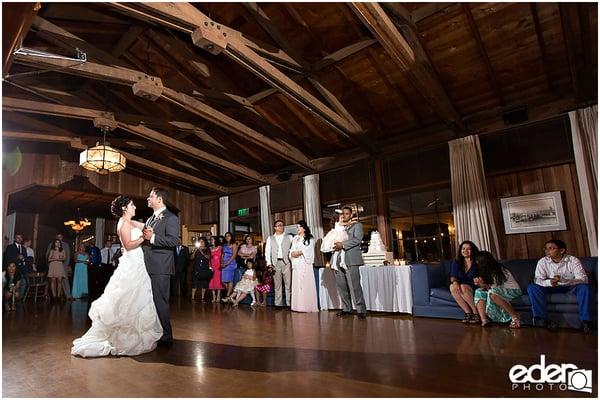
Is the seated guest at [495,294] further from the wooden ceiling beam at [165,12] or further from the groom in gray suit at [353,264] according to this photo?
the wooden ceiling beam at [165,12]

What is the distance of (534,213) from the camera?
208 inches

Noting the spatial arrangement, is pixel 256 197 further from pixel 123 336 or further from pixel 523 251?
pixel 123 336

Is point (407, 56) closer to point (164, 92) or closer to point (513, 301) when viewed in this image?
point (513, 301)

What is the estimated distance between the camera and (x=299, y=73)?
5297 mm

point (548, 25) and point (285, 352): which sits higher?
point (548, 25)

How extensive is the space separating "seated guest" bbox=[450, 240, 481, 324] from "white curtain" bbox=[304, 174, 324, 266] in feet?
11.9

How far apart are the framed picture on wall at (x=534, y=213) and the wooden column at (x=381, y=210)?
6.31 feet

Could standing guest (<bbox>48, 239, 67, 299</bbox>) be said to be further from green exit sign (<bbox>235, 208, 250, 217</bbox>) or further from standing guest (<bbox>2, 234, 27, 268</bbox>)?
green exit sign (<bbox>235, 208, 250, 217</bbox>)

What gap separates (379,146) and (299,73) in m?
2.38

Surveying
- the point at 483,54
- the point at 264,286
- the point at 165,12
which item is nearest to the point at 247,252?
the point at 264,286

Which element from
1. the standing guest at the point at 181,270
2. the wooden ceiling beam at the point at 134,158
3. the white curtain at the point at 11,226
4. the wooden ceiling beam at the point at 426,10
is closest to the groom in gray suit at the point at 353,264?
the wooden ceiling beam at the point at 426,10

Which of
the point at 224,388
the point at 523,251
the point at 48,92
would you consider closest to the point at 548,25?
the point at 523,251

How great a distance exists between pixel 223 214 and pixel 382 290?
5947mm

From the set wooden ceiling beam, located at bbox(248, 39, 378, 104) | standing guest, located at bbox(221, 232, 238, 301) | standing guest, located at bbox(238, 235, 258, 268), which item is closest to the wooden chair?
standing guest, located at bbox(221, 232, 238, 301)
